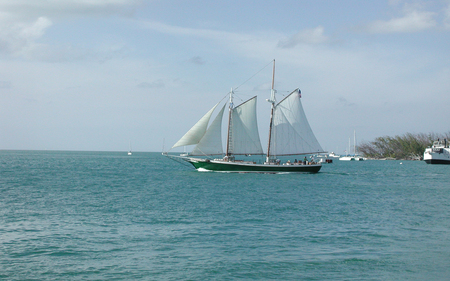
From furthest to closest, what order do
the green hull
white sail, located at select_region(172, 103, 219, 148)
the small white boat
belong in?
the small white boat, the green hull, white sail, located at select_region(172, 103, 219, 148)

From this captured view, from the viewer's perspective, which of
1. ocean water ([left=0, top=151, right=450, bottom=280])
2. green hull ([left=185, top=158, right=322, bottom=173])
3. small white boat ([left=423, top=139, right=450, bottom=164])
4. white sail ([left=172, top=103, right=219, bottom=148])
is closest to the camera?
ocean water ([left=0, top=151, right=450, bottom=280])

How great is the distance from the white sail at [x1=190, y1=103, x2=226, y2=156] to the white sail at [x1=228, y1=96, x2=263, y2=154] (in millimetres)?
3082

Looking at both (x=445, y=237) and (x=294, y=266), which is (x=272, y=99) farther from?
(x=294, y=266)

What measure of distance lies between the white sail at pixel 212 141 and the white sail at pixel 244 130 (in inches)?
121

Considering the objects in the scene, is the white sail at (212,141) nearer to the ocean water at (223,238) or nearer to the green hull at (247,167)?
the green hull at (247,167)

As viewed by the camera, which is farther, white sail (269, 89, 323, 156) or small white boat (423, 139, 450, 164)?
small white boat (423, 139, 450, 164)

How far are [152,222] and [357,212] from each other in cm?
1535

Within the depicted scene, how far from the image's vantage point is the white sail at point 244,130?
243 ft

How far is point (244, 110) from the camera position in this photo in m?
74.0

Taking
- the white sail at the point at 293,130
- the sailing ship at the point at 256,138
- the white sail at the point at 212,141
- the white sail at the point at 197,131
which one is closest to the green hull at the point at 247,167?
the sailing ship at the point at 256,138

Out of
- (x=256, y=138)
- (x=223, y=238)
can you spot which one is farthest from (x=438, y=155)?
(x=223, y=238)

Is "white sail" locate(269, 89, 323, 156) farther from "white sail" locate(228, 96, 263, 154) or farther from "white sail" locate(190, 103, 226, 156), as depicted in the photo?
"white sail" locate(190, 103, 226, 156)

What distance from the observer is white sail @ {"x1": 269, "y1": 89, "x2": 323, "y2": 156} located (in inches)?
2926

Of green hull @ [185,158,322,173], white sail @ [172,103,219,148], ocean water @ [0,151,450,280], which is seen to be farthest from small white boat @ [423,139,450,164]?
ocean water @ [0,151,450,280]
